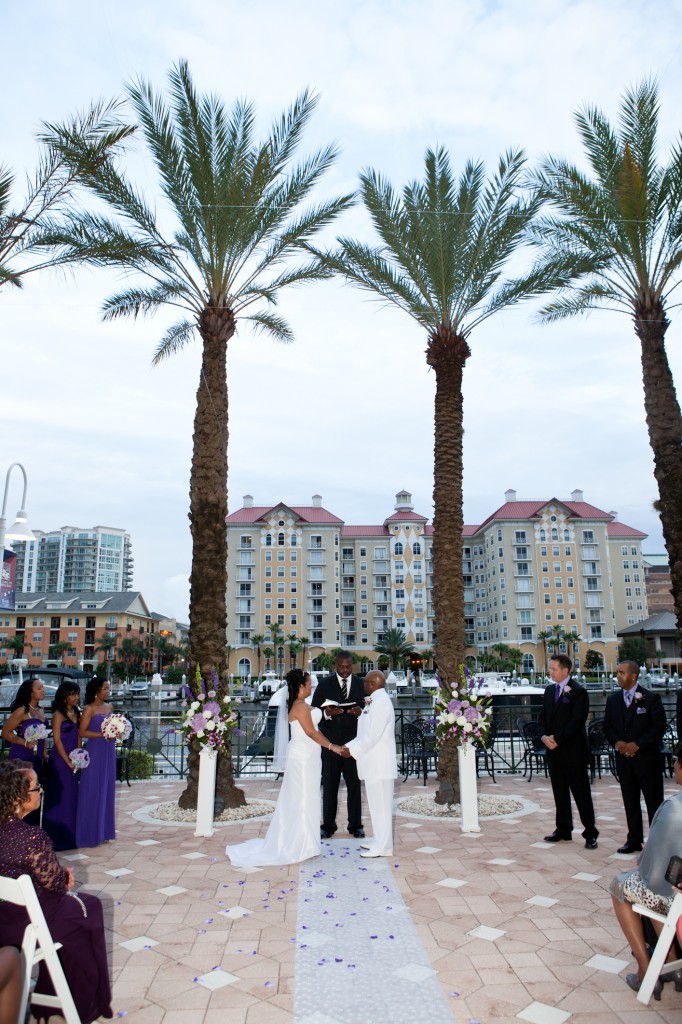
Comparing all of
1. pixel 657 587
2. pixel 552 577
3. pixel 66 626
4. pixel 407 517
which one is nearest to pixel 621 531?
pixel 552 577

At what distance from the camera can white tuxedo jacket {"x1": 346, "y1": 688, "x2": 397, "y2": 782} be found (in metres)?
7.44

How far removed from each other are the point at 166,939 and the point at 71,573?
209 meters

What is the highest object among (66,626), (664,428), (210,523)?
(66,626)

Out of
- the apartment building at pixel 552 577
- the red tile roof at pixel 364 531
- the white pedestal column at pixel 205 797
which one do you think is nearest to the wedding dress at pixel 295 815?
the white pedestal column at pixel 205 797

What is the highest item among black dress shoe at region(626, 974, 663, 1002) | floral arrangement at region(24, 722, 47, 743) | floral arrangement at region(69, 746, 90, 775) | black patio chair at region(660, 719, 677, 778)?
floral arrangement at region(24, 722, 47, 743)

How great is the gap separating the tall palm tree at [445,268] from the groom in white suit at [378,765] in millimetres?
4034

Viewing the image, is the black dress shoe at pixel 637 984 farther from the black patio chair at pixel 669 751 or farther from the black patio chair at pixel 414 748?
the black patio chair at pixel 414 748

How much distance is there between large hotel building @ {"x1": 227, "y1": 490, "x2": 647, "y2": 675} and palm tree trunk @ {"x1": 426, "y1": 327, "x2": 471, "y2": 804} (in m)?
74.5

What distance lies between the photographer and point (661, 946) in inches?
147

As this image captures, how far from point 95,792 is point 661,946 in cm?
626

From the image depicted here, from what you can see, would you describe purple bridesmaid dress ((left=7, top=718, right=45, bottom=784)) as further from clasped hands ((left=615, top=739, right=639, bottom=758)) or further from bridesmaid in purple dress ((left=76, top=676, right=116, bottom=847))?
clasped hands ((left=615, top=739, right=639, bottom=758))

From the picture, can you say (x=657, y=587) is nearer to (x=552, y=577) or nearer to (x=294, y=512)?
(x=552, y=577)

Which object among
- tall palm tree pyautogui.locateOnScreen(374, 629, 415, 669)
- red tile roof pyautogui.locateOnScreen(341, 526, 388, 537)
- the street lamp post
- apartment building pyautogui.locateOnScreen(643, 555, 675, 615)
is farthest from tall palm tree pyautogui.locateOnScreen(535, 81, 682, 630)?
apartment building pyautogui.locateOnScreen(643, 555, 675, 615)

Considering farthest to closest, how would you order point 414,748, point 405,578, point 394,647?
point 405,578 < point 394,647 < point 414,748
